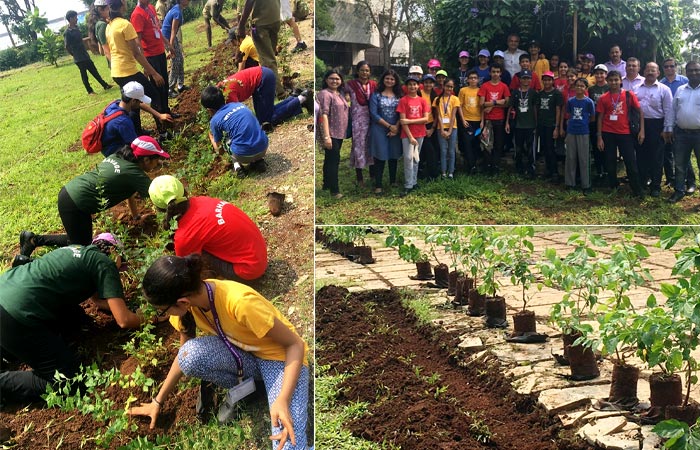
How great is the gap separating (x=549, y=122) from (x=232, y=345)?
1567 mm

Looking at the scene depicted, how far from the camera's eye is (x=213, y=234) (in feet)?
10.2

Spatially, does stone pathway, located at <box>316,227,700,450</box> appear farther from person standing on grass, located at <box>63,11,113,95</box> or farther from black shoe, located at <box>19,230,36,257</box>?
person standing on grass, located at <box>63,11,113,95</box>

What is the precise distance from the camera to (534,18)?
6.26 feet

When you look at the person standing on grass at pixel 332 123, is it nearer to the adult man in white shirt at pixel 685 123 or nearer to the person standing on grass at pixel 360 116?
the person standing on grass at pixel 360 116

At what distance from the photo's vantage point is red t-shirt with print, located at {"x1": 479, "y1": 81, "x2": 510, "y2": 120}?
6.78 feet

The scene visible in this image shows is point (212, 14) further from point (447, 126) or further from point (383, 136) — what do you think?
point (447, 126)

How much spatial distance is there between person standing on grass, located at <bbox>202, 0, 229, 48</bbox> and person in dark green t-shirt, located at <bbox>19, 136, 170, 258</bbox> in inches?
40.6

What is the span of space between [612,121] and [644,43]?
11.4 inches

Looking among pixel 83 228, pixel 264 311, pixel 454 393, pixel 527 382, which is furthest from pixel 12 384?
pixel 527 382

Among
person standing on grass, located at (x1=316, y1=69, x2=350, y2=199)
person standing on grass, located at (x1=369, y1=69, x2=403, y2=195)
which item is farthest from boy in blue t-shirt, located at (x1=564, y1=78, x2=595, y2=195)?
person standing on grass, located at (x1=316, y1=69, x2=350, y2=199)

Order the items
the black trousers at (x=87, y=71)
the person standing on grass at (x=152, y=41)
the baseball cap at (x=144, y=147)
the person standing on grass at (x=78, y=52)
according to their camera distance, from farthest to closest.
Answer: the person standing on grass at (x=152, y=41)
the black trousers at (x=87, y=71)
the person standing on grass at (x=78, y=52)
the baseball cap at (x=144, y=147)

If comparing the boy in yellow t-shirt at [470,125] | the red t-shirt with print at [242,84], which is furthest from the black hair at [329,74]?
the red t-shirt with print at [242,84]

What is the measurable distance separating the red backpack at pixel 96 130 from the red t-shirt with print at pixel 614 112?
2966 mm

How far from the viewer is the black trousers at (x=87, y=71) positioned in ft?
12.8
